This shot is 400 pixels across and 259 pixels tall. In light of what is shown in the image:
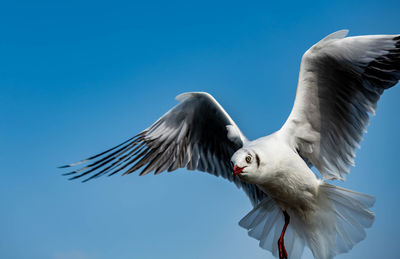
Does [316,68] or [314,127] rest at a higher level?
[316,68]

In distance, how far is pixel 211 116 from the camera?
16.9ft

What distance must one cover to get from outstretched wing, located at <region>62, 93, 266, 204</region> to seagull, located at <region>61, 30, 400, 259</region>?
11 millimetres

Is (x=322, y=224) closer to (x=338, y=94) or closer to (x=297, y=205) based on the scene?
(x=297, y=205)

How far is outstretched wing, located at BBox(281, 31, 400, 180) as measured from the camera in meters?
4.27

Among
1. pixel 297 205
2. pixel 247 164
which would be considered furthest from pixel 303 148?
pixel 247 164

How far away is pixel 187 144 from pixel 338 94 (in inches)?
66.3

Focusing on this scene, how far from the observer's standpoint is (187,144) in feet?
17.4

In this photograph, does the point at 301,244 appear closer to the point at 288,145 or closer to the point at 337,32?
the point at 288,145

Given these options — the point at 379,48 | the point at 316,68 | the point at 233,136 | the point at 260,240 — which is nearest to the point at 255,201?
the point at 260,240

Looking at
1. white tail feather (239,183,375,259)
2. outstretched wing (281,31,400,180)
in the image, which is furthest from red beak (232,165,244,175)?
white tail feather (239,183,375,259)

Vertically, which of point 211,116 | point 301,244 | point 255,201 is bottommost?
point 301,244

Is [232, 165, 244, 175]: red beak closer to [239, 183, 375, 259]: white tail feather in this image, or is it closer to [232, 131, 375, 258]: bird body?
[232, 131, 375, 258]: bird body

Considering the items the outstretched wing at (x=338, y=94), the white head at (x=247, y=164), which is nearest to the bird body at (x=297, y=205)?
the white head at (x=247, y=164)

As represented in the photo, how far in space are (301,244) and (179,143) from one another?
160cm
